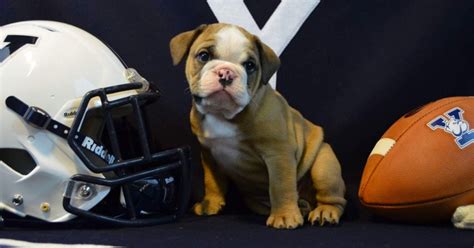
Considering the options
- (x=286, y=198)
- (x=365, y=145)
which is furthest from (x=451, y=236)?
(x=365, y=145)

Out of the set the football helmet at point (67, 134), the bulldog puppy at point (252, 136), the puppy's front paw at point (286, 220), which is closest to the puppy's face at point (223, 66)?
the bulldog puppy at point (252, 136)

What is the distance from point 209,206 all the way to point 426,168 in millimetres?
516

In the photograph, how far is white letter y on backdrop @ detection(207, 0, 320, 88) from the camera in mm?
1774

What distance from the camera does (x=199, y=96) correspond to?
4.48ft

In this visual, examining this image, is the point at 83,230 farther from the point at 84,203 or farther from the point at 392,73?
the point at 392,73

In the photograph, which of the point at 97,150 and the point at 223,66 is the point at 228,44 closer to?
the point at 223,66

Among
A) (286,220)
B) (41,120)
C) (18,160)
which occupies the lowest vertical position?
(18,160)

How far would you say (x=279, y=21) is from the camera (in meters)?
1.78

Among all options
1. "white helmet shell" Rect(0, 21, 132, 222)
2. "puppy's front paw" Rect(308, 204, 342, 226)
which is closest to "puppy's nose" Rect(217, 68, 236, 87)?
"white helmet shell" Rect(0, 21, 132, 222)

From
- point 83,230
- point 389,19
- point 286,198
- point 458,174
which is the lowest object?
point 83,230

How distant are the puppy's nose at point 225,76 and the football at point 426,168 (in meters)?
0.39

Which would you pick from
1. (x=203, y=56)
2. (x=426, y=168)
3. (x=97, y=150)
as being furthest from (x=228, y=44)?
(x=426, y=168)

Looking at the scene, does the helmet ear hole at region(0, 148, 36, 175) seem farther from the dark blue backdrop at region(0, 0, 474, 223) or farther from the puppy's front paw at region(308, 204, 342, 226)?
the puppy's front paw at region(308, 204, 342, 226)

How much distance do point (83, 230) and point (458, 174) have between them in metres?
0.78
